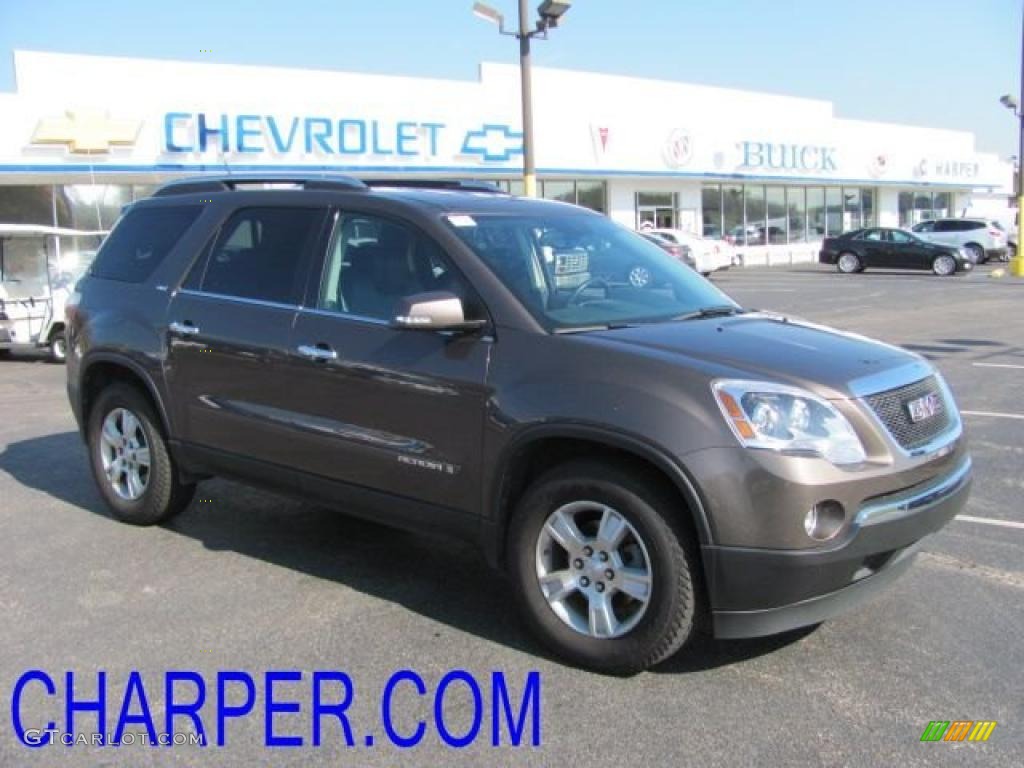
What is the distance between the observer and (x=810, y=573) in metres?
3.35

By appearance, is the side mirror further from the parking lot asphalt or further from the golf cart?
the golf cart

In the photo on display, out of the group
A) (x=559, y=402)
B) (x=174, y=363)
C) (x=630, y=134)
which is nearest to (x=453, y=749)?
(x=559, y=402)

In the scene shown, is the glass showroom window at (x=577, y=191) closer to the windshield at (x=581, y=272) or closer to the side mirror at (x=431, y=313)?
the windshield at (x=581, y=272)

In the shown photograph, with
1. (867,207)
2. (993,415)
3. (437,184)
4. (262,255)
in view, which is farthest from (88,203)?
(867,207)

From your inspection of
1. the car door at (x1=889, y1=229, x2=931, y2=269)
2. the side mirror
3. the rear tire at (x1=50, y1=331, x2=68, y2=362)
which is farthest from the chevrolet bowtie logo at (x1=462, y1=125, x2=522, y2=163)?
the side mirror

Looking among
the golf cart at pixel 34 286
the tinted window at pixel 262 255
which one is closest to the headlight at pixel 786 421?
the tinted window at pixel 262 255

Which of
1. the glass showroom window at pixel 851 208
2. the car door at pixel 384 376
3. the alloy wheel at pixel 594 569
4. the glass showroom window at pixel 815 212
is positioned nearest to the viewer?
the alloy wheel at pixel 594 569

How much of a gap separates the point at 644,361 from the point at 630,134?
100 ft

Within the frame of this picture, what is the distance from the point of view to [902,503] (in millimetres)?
Result: 3516

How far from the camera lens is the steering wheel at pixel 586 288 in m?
4.25

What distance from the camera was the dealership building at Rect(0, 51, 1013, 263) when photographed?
877 inches

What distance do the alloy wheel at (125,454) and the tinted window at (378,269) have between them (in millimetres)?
1716

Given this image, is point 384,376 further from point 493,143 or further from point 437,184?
point 493,143

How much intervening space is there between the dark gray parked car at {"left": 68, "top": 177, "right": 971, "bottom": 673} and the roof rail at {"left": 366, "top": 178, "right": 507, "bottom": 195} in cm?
5
